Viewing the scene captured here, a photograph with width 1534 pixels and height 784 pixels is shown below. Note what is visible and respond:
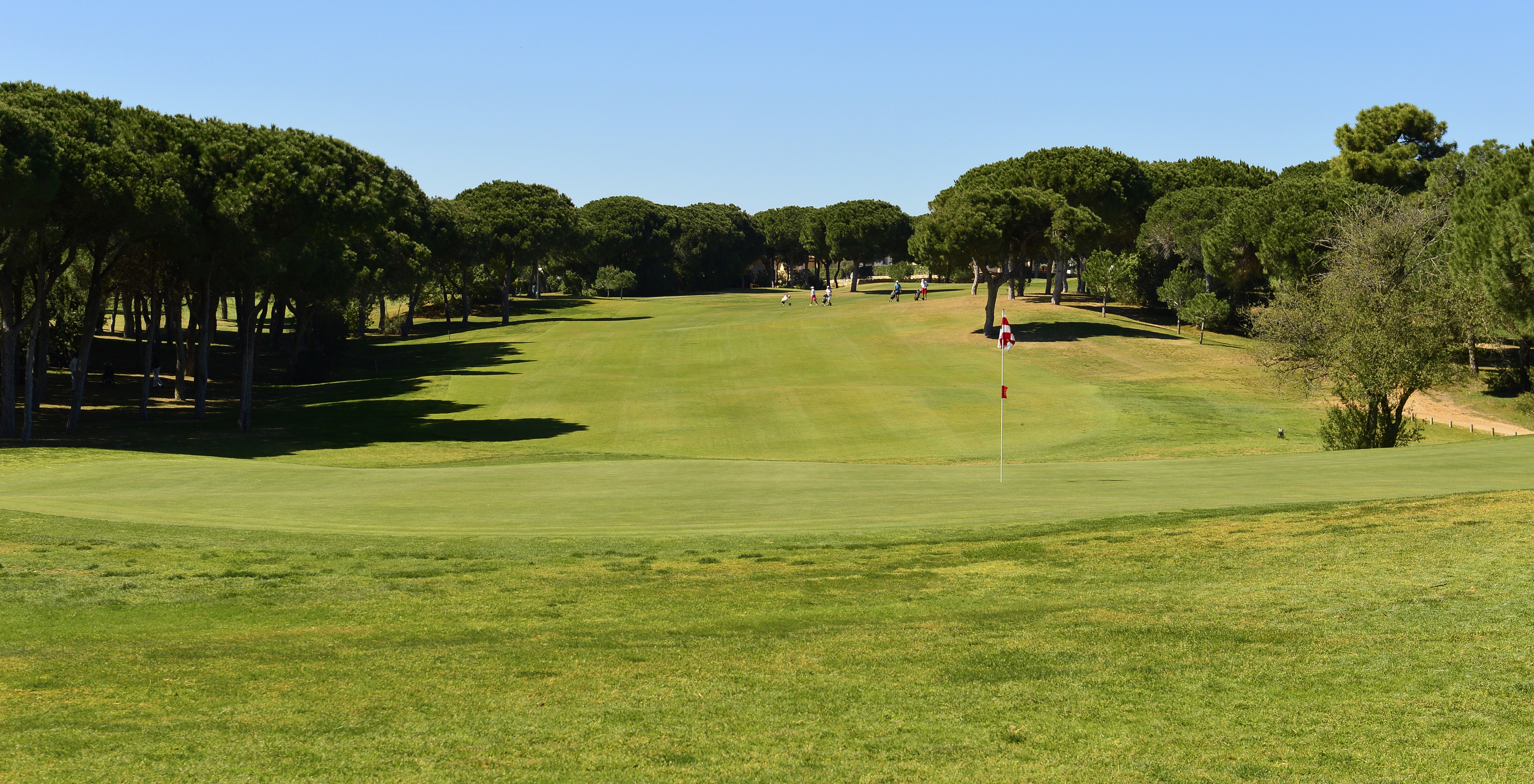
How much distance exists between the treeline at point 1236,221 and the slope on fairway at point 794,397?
5.93m

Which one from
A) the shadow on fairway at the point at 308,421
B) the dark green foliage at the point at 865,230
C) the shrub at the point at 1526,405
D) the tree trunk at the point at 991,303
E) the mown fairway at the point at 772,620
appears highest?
the dark green foliage at the point at 865,230

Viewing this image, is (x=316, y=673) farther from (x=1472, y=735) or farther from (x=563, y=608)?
(x=1472, y=735)

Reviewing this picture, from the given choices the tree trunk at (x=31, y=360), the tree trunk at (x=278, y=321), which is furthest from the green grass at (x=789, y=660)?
the tree trunk at (x=278, y=321)

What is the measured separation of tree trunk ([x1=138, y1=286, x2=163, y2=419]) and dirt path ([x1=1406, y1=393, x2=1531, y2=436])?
59196 millimetres

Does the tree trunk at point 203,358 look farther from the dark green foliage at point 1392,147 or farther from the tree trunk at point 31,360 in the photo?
the dark green foliage at point 1392,147

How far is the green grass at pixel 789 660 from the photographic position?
7.64 metres

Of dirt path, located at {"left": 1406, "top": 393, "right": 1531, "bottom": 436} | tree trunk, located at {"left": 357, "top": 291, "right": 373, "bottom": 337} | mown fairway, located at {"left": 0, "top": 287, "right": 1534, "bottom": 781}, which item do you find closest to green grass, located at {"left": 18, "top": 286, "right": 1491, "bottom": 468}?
tree trunk, located at {"left": 357, "top": 291, "right": 373, "bottom": 337}

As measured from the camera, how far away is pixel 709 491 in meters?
25.2

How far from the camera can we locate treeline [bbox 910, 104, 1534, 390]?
50.5 meters

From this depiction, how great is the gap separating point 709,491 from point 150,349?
39482 millimetres

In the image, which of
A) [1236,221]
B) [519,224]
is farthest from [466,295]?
[1236,221]

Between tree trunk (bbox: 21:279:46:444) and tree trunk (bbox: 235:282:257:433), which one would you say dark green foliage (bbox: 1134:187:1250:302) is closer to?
tree trunk (bbox: 235:282:257:433)

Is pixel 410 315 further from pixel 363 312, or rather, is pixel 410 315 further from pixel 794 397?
pixel 794 397

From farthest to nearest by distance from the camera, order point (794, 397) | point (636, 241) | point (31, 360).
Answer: point (636, 241), point (794, 397), point (31, 360)
